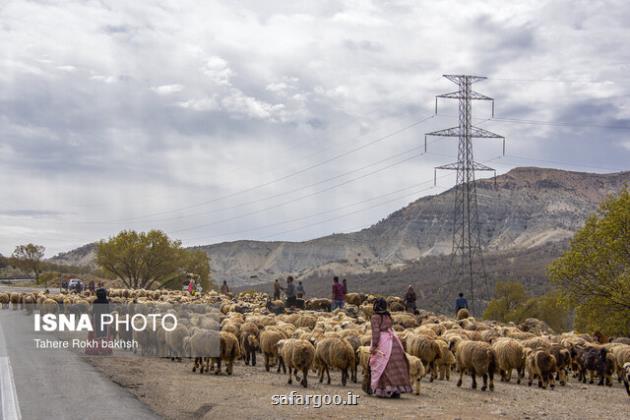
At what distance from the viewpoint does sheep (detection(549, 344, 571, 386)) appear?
58.3 ft

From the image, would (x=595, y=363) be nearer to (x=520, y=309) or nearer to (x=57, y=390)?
(x=57, y=390)

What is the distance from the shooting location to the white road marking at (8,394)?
11.5 m

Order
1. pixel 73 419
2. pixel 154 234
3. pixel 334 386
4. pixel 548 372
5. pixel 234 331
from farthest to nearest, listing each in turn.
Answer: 1. pixel 154 234
2. pixel 234 331
3. pixel 548 372
4. pixel 334 386
5. pixel 73 419

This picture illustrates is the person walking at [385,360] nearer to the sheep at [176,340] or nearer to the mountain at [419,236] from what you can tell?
the sheep at [176,340]

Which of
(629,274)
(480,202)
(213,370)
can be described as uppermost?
(480,202)

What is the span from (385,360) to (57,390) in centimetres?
654

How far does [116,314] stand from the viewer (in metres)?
23.6

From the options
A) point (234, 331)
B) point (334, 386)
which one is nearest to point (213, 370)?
point (234, 331)

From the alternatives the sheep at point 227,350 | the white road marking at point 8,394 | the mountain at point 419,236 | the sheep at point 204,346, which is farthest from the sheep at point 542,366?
the mountain at point 419,236

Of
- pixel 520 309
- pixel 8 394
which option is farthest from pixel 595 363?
pixel 520 309

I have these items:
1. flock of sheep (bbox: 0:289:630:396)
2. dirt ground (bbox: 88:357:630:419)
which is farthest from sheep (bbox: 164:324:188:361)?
dirt ground (bbox: 88:357:630:419)

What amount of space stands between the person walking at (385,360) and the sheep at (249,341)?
6.59m

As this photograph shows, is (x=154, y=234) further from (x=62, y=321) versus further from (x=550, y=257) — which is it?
(x=550, y=257)

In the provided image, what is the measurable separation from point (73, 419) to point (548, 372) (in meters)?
11.0
